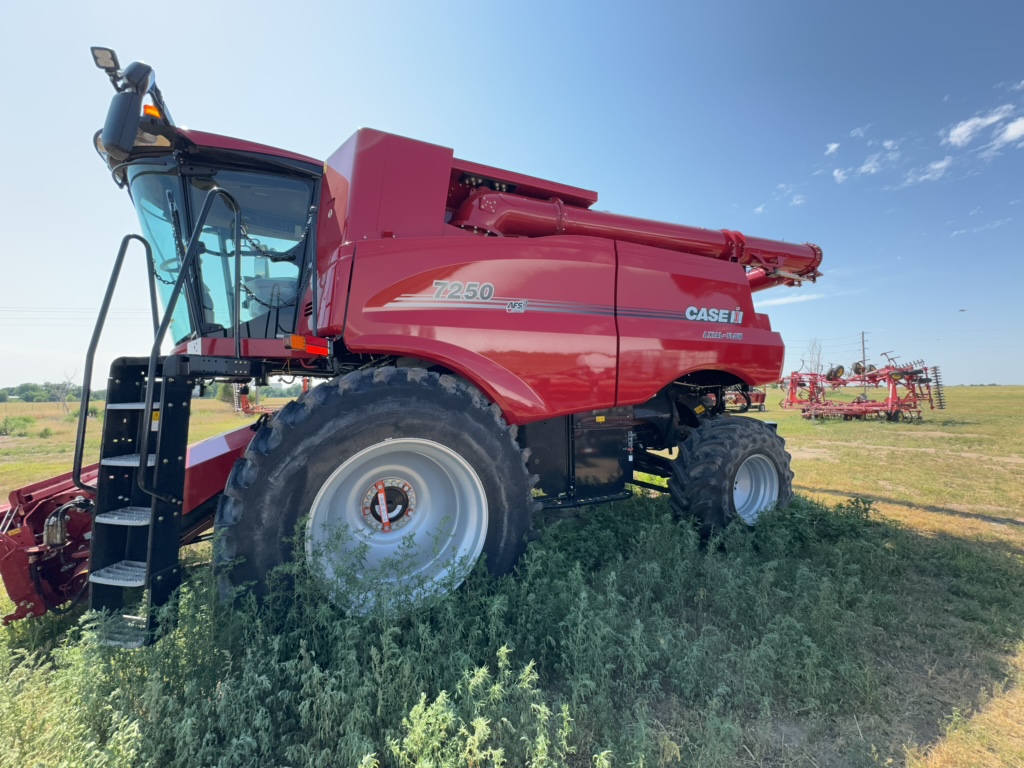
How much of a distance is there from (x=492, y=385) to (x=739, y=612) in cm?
210

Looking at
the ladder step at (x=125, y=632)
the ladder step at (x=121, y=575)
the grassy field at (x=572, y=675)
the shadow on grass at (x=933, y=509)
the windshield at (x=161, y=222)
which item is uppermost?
the windshield at (x=161, y=222)

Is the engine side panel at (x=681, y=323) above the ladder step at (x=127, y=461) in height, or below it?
above

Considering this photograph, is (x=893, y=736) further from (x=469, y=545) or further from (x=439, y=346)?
(x=439, y=346)

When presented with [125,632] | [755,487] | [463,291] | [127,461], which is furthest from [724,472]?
[127,461]

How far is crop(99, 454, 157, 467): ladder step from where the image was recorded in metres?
2.49

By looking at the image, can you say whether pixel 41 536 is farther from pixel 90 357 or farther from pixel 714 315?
pixel 714 315

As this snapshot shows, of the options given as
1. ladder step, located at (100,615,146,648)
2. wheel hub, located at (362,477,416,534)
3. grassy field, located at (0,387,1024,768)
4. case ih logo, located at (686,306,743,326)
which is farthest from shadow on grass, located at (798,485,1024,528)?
ladder step, located at (100,615,146,648)

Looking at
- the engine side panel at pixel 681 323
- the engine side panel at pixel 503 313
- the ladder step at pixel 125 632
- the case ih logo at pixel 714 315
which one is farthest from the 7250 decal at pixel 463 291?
the ladder step at pixel 125 632

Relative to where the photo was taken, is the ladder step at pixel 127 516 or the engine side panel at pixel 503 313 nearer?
the ladder step at pixel 127 516

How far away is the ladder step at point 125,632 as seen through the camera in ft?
7.03

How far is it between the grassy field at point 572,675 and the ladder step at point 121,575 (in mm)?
233

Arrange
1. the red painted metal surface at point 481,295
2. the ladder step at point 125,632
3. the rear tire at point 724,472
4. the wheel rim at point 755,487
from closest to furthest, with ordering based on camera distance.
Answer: the ladder step at point 125,632 → the red painted metal surface at point 481,295 → the rear tire at point 724,472 → the wheel rim at point 755,487

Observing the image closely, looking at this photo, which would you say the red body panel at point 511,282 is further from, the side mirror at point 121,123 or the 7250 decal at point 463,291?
the side mirror at point 121,123

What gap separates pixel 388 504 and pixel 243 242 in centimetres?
207
